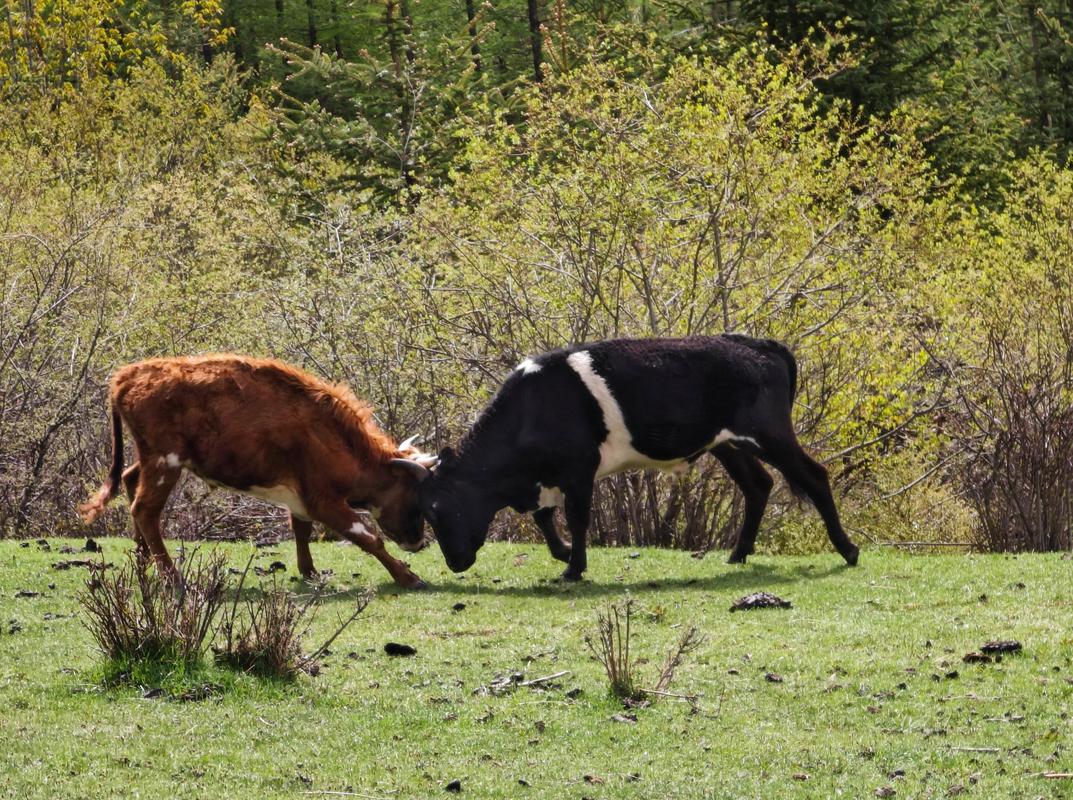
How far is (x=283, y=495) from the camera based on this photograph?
44.2 ft

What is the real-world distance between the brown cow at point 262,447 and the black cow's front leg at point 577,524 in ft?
4.26

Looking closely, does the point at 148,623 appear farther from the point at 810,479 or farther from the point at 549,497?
the point at 810,479

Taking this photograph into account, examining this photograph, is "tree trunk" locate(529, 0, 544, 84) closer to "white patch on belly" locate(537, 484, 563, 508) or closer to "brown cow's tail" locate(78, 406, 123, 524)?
"white patch on belly" locate(537, 484, 563, 508)

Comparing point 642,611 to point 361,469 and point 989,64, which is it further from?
point 989,64

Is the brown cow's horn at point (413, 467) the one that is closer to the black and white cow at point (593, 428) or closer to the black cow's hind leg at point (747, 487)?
the black and white cow at point (593, 428)

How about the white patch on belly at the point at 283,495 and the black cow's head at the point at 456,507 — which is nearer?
the white patch on belly at the point at 283,495

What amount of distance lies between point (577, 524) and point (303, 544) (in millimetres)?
2354

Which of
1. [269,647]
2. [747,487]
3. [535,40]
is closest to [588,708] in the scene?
[269,647]

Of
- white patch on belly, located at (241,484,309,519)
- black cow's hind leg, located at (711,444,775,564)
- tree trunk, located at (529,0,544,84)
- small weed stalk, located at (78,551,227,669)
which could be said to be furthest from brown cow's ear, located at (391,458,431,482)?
tree trunk, located at (529,0,544,84)

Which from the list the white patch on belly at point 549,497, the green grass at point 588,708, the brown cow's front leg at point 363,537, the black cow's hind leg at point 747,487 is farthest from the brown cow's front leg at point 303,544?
the black cow's hind leg at point 747,487

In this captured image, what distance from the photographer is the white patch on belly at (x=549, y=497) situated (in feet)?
45.5

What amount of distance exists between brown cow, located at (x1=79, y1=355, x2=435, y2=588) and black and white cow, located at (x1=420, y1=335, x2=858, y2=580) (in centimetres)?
51

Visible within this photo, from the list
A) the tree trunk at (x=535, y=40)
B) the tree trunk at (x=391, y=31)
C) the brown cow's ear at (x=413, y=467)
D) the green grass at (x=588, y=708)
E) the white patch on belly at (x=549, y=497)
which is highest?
the tree trunk at (x=535, y=40)

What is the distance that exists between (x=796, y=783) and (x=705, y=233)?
1032 cm
